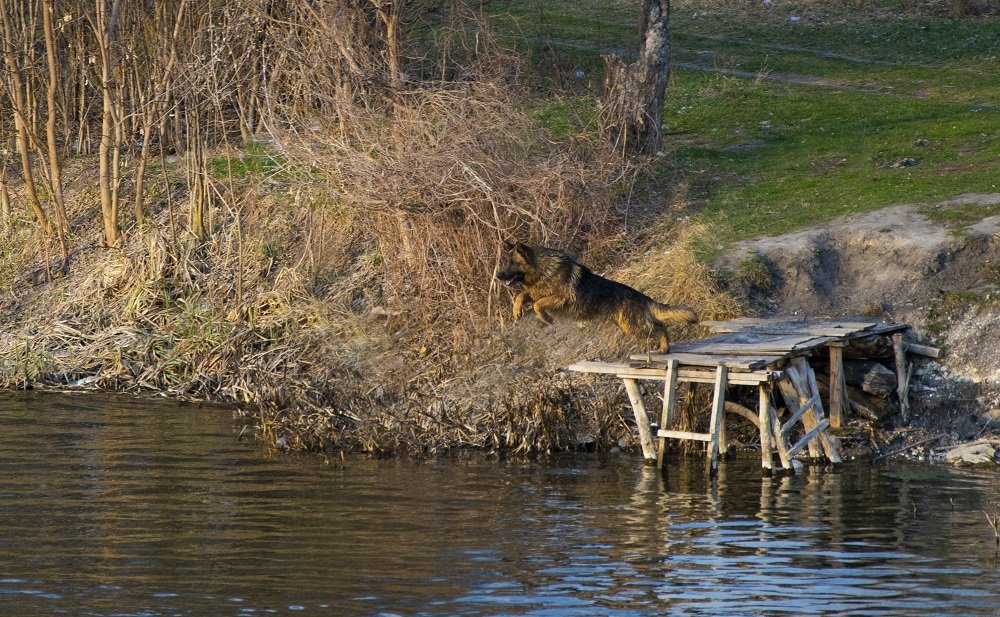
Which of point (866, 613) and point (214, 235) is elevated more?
point (214, 235)

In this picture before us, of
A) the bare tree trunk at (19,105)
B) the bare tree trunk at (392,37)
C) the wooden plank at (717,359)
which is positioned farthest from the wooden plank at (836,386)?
the bare tree trunk at (19,105)

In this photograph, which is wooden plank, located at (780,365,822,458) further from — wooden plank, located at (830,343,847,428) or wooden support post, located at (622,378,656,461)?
wooden support post, located at (622,378,656,461)

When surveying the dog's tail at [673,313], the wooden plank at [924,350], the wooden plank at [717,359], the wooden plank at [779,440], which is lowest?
the wooden plank at [779,440]

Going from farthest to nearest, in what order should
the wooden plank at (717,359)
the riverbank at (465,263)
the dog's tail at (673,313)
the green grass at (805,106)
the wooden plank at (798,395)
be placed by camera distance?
the green grass at (805,106) < the riverbank at (465,263) < the dog's tail at (673,313) < the wooden plank at (798,395) < the wooden plank at (717,359)

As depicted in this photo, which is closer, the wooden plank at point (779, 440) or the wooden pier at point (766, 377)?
the wooden pier at point (766, 377)

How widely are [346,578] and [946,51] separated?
22633 mm

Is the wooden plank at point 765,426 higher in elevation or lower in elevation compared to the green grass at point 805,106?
lower

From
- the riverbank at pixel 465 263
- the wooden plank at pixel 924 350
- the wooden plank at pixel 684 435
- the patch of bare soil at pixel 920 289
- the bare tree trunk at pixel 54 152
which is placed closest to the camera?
the wooden plank at pixel 684 435

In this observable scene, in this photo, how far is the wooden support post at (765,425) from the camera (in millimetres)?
13094

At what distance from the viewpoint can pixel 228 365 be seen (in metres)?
17.5

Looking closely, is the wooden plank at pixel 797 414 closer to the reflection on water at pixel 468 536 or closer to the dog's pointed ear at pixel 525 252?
the reflection on water at pixel 468 536

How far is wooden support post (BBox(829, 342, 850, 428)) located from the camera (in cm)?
1430

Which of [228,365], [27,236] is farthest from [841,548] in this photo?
[27,236]

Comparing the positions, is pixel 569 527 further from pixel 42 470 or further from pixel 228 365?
pixel 228 365
